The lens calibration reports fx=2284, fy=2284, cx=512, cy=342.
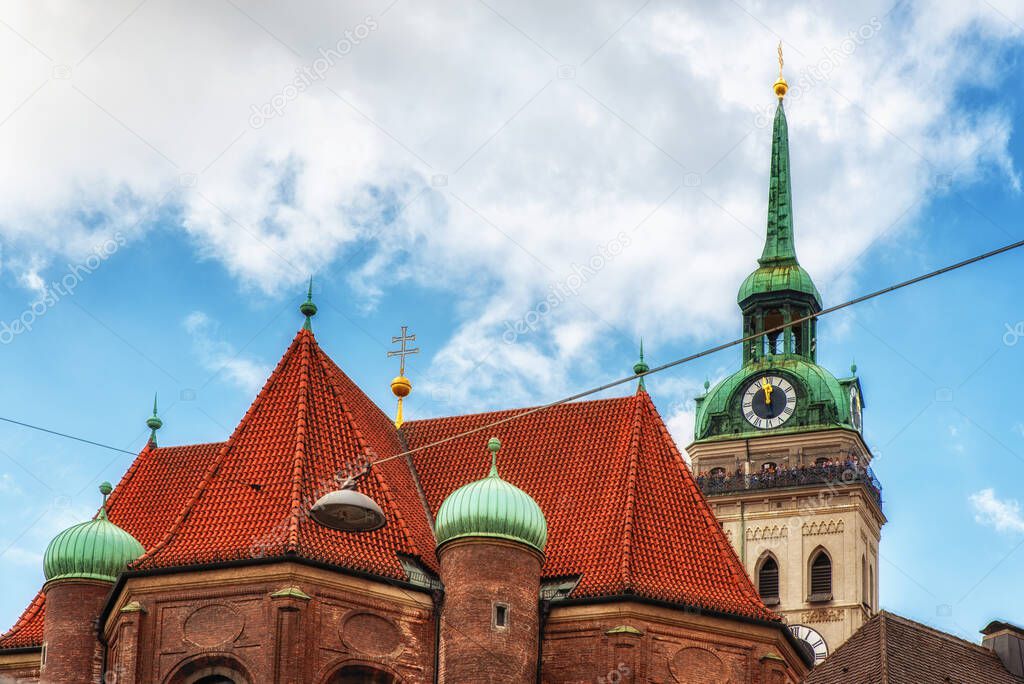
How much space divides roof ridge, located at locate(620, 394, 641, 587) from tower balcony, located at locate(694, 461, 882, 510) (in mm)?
40656

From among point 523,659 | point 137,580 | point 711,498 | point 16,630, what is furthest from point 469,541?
point 711,498

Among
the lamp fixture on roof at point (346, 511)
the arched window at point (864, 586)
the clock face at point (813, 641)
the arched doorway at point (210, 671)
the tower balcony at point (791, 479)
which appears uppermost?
the tower balcony at point (791, 479)

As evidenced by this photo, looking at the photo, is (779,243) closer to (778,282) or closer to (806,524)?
(778,282)

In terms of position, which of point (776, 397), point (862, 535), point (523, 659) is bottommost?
point (523, 659)

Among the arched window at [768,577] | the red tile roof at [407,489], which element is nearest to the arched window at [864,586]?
the arched window at [768,577]

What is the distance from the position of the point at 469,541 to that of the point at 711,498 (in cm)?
4706

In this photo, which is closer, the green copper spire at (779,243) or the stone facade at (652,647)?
the stone facade at (652,647)

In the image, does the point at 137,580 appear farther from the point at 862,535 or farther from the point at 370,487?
the point at 862,535

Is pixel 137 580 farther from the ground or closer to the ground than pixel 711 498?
closer to the ground

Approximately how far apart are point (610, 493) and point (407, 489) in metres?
4.38

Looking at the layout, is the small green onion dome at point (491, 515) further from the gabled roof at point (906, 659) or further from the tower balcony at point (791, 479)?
the tower balcony at point (791, 479)

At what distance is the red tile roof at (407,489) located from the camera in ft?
147

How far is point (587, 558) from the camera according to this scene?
152 feet

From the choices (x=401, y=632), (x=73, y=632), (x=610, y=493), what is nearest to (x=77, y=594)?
(x=73, y=632)
